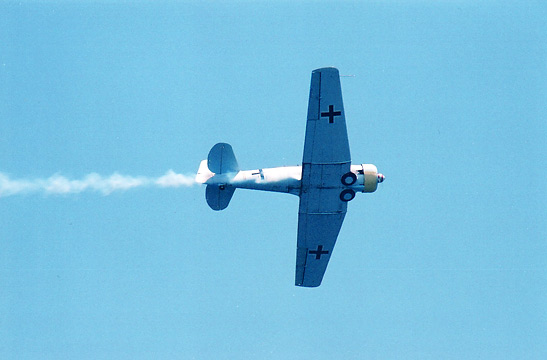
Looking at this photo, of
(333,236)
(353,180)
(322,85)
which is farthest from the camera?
(333,236)

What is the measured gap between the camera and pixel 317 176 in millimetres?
26031

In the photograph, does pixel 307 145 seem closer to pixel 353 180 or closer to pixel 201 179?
pixel 353 180

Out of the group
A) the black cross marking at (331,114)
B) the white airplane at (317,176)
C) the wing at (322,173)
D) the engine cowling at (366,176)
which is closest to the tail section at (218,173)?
the white airplane at (317,176)

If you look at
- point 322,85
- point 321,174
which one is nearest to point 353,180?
point 321,174

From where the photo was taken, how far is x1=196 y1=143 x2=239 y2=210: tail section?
26484 millimetres

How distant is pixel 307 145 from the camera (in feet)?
83.5

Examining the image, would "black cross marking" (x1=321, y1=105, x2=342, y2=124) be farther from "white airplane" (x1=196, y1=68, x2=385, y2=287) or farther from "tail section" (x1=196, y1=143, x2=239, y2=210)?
"tail section" (x1=196, y1=143, x2=239, y2=210)

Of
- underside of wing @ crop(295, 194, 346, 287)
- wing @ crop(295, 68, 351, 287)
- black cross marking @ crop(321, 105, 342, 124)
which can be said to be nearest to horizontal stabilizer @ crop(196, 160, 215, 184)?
wing @ crop(295, 68, 351, 287)

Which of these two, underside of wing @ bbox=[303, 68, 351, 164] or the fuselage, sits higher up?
underside of wing @ bbox=[303, 68, 351, 164]

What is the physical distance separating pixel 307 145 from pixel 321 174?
1096mm

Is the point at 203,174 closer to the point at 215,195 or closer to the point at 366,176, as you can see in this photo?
the point at 215,195

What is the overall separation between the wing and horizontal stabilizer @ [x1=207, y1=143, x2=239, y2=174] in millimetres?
2331

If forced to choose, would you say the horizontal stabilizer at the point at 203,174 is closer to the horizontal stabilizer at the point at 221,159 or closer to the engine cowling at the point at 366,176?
the horizontal stabilizer at the point at 221,159

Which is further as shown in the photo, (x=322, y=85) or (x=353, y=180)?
(x=353, y=180)
